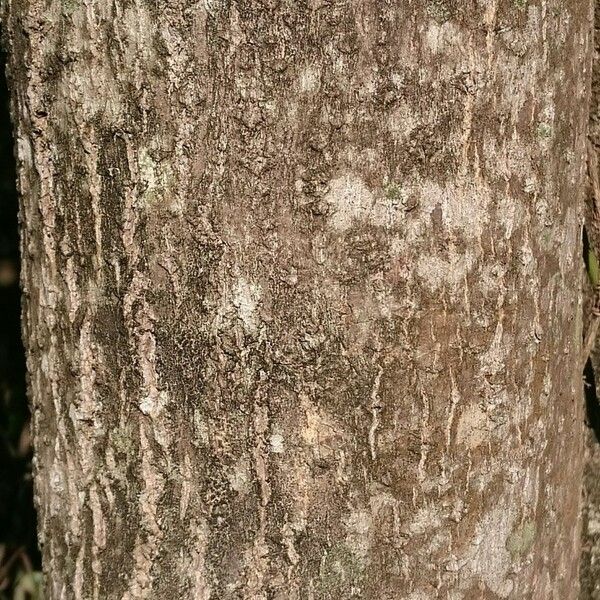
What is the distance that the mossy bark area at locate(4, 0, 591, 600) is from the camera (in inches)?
39.6

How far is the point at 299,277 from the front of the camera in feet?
3.40

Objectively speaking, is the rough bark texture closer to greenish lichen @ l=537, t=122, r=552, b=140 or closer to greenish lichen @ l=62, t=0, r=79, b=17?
greenish lichen @ l=537, t=122, r=552, b=140

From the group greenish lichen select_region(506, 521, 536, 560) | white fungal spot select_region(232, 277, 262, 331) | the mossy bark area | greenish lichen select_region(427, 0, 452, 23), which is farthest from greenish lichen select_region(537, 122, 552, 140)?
greenish lichen select_region(506, 521, 536, 560)

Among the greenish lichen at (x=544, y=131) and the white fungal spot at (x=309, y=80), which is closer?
the white fungal spot at (x=309, y=80)

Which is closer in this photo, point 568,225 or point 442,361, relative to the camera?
point 442,361

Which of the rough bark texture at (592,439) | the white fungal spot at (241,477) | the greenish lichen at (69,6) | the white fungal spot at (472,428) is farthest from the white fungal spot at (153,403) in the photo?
the rough bark texture at (592,439)

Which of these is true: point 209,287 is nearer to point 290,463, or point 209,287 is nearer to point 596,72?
point 290,463

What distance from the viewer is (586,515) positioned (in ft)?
5.41

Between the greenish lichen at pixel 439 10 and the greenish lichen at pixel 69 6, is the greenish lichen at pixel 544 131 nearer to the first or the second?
the greenish lichen at pixel 439 10

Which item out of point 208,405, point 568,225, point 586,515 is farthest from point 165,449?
point 586,515

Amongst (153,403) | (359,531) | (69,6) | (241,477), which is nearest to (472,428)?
(359,531)

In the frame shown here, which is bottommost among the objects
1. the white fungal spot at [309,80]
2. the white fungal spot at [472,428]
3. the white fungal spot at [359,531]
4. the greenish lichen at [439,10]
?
the white fungal spot at [359,531]

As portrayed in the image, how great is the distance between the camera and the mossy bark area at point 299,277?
A: 101cm

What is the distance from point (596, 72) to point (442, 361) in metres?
0.67
